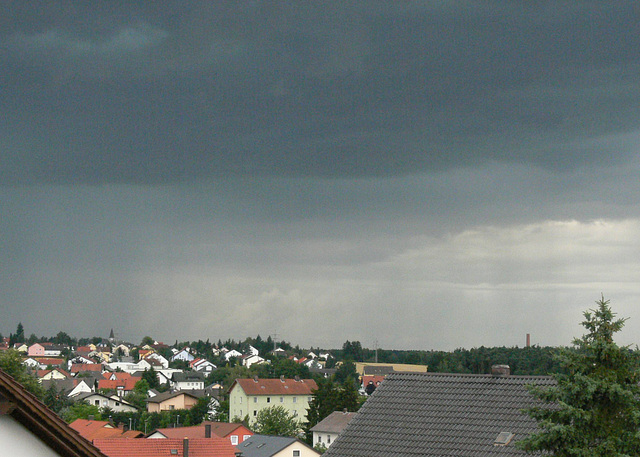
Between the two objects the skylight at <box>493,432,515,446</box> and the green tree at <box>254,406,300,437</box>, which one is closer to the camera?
the skylight at <box>493,432,515,446</box>

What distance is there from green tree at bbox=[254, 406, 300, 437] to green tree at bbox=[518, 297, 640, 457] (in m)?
86.5

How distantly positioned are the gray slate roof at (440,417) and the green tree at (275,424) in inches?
2977

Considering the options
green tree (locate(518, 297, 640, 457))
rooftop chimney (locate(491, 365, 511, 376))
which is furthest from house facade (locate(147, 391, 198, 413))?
green tree (locate(518, 297, 640, 457))

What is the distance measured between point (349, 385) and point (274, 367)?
259ft

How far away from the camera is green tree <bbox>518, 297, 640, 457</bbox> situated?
48.3ft

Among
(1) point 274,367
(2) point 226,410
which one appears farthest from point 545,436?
(1) point 274,367

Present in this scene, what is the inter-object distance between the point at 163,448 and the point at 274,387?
87.9 m

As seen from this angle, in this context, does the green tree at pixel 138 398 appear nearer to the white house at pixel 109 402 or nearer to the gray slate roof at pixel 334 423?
the white house at pixel 109 402

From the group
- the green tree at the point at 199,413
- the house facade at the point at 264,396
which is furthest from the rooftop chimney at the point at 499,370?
the house facade at the point at 264,396

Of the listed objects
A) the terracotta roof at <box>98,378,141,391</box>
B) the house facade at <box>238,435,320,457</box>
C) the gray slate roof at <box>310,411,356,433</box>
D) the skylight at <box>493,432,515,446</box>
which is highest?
the skylight at <box>493,432,515,446</box>

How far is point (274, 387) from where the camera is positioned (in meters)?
135

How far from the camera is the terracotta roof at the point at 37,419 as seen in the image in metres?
8.06

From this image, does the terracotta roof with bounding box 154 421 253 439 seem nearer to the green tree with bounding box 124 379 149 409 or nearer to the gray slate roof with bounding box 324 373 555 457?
the gray slate roof with bounding box 324 373 555 457

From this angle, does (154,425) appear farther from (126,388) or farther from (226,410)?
(126,388)
